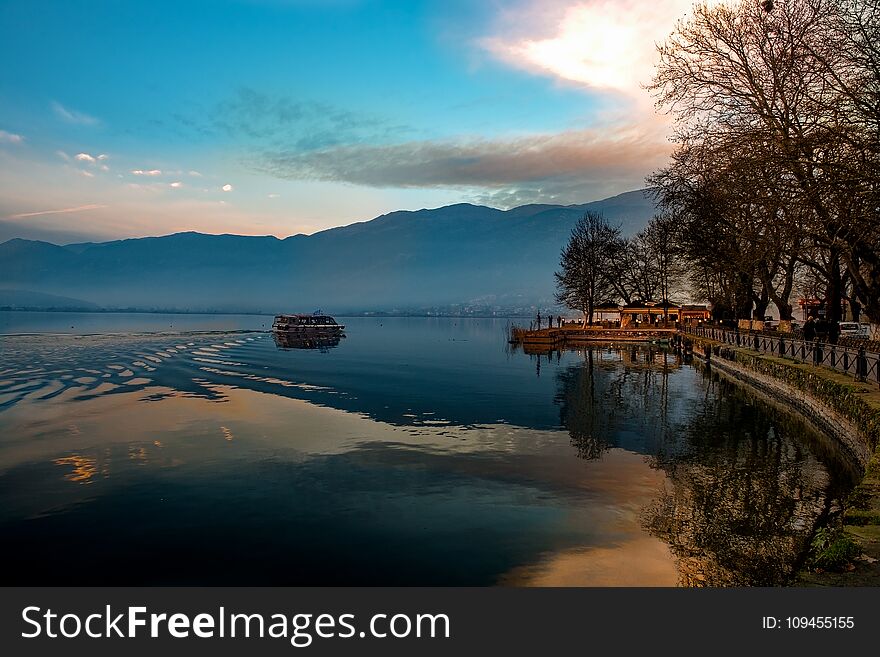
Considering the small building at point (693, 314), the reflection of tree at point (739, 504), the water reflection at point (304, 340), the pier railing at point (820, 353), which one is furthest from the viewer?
the small building at point (693, 314)

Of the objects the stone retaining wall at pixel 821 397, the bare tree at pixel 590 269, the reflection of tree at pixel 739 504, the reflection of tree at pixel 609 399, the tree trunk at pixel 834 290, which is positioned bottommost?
the reflection of tree at pixel 609 399

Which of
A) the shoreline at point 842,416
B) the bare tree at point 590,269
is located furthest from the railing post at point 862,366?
the bare tree at point 590,269

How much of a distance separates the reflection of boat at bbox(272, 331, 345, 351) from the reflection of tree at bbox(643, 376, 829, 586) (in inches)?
2412

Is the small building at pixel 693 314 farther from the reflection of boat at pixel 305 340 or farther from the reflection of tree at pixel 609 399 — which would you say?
the reflection of boat at pixel 305 340

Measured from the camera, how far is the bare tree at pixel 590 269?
96.7m

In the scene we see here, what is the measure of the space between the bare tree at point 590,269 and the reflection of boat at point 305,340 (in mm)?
37113

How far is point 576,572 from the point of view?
1092cm

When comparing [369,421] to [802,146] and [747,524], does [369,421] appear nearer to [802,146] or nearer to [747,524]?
[747,524]

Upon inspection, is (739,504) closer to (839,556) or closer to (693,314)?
(839,556)

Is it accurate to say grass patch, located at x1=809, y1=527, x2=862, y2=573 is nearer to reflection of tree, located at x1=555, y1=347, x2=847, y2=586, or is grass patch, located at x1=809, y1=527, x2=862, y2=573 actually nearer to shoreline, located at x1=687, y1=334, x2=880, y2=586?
shoreline, located at x1=687, y1=334, x2=880, y2=586

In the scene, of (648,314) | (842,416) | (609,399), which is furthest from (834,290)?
(648,314)

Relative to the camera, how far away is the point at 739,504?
572 inches

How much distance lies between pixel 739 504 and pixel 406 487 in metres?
8.03

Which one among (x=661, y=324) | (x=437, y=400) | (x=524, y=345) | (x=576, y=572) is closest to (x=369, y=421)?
(x=437, y=400)
